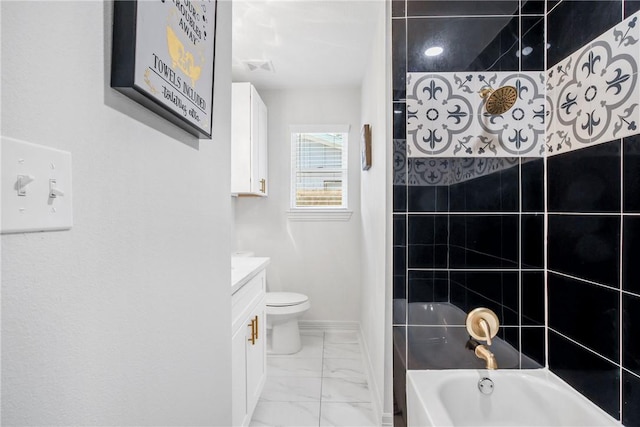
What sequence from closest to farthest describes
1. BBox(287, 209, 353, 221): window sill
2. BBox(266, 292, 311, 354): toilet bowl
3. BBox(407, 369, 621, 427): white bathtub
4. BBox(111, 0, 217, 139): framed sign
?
BBox(111, 0, 217, 139): framed sign
BBox(407, 369, 621, 427): white bathtub
BBox(266, 292, 311, 354): toilet bowl
BBox(287, 209, 353, 221): window sill

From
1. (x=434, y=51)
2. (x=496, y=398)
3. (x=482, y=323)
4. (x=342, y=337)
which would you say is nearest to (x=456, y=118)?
(x=434, y=51)

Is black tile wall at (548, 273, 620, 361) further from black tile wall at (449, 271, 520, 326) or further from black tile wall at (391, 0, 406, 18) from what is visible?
black tile wall at (391, 0, 406, 18)

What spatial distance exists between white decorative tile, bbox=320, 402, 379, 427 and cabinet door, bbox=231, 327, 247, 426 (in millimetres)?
558

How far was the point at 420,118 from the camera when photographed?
174 cm

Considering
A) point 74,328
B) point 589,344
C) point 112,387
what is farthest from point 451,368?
point 74,328

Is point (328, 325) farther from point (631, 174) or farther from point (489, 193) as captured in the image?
point (631, 174)

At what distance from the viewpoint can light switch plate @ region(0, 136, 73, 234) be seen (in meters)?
0.37

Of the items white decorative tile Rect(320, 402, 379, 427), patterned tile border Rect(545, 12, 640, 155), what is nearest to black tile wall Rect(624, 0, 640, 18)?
patterned tile border Rect(545, 12, 640, 155)

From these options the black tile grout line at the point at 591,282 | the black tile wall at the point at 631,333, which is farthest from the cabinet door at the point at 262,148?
the black tile wall at the point at 631,333

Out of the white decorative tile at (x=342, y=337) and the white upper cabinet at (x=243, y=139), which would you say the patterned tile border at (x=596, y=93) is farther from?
the white decorative tile at (x=342, y=337)

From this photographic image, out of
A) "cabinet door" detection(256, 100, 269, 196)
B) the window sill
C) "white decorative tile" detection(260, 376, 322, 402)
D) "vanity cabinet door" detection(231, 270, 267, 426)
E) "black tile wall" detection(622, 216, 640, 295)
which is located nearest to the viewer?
"black tile wall" detection(622, 216, 640, 295)

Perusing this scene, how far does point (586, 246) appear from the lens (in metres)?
1.38

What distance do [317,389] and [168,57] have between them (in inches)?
89.6

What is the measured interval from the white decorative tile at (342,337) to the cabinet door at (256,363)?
123 cm
